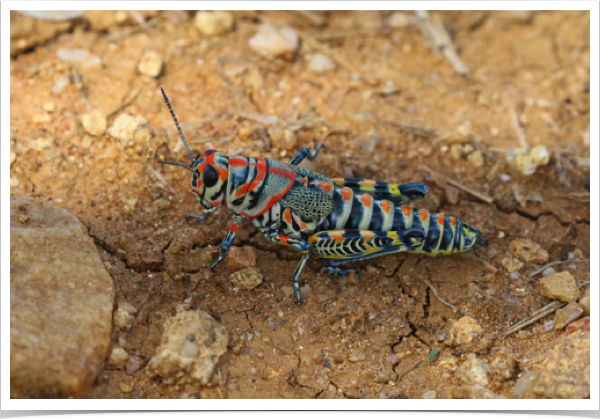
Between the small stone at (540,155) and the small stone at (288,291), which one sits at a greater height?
the small stone at (540,155)

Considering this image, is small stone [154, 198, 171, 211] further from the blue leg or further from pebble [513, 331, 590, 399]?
pebble [513, 331, 590, 399]

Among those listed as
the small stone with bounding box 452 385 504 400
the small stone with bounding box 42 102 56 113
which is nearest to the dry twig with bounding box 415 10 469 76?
the small stone with bounding box 452 385 504 400

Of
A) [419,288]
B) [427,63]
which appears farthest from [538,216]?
[427,63]

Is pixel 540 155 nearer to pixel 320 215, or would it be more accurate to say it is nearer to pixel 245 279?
pixel 320 215

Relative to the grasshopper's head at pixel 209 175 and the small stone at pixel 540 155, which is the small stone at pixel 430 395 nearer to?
the grasshopper's head at pixel 209 175

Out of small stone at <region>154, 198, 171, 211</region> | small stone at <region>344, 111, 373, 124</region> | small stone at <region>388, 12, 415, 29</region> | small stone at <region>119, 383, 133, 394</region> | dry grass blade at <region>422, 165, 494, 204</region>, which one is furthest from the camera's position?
small stone at <region>388, 12, 415, 29</region>

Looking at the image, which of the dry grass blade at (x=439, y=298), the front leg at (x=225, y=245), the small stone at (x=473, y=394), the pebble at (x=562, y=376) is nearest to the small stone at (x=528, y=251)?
the dry grass blade at (x=439, y=298)

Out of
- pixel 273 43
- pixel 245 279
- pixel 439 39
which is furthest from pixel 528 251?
pixel 273 43
